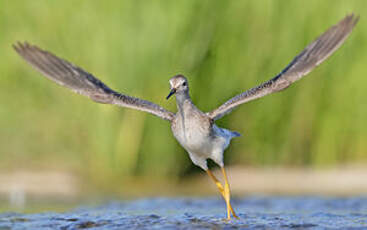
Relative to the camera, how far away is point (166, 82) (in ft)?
33.6

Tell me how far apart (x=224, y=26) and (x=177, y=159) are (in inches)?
73.3

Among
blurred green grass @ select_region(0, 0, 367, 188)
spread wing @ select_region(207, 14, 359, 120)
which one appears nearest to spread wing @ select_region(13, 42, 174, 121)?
spread wing @ select_region(207, 14, 359, 120)

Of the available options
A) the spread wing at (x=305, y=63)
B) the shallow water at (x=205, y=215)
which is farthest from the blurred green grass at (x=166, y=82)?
the spread wing at (x=305, y=63)

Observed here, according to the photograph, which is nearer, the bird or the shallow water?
the bird

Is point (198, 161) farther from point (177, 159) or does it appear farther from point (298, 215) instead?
point (177, 159)

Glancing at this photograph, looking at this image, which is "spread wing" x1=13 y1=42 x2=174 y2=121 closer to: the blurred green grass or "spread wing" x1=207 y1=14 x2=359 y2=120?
"spread wing" x1=207 y1=14 x2=359 y2=120

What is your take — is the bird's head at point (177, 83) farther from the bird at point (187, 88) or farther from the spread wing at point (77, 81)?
the spread wing at point (77, 81)

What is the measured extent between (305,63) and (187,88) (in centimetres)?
109

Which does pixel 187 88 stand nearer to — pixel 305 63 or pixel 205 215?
pixel 305 63

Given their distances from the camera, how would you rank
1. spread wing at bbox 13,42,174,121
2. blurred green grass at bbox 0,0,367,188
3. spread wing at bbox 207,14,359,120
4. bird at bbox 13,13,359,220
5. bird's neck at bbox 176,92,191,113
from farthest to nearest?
blurred green grass at bbox 0,0,367,188
bird's neck at bbox 176,92,191,113
spread wing at bbox 13,42,174,121
bird at bbox 13,13,359,220
spread wing at bbox 207,14,359,120

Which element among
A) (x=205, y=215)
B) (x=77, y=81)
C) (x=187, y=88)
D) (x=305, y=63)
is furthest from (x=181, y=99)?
(x=205, y=215)

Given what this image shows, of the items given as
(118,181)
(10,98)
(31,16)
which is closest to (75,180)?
(118,181)

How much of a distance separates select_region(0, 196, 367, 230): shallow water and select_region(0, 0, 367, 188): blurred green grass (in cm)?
127

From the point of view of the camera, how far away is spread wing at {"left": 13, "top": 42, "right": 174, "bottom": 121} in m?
7.14
